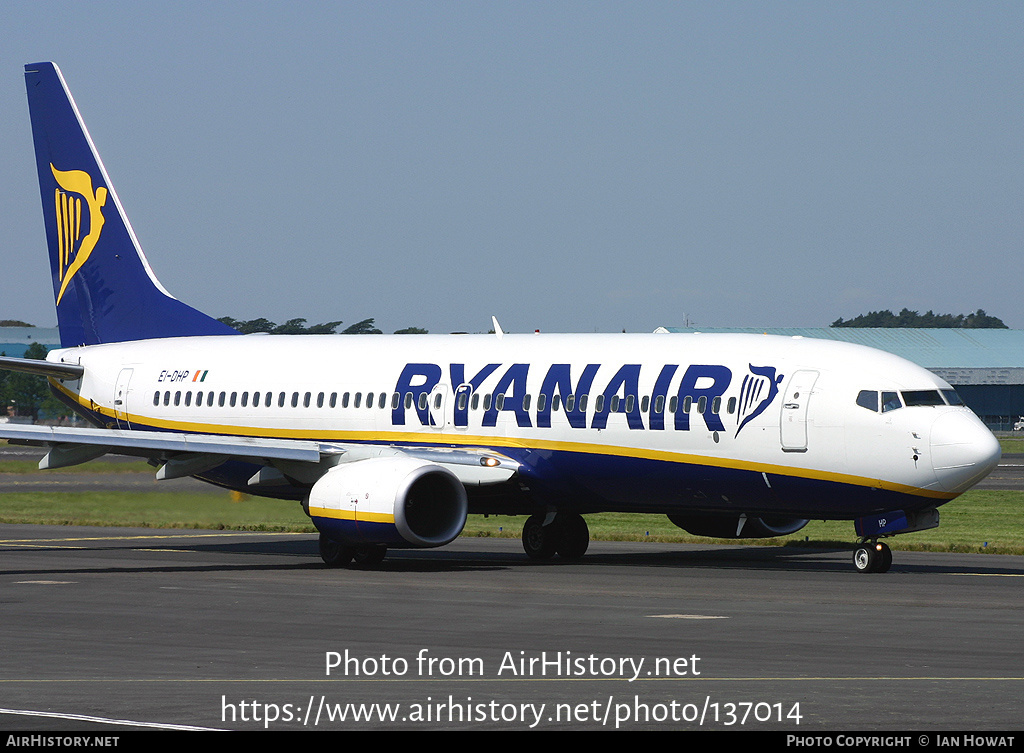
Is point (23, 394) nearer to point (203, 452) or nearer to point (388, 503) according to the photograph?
point (203, 452)

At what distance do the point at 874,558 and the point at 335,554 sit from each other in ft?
33.4

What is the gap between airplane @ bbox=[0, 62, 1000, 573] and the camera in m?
27.8

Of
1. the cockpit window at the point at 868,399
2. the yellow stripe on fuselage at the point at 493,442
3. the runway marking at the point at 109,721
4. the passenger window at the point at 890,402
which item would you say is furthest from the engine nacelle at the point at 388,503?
the runway marking at the point at 109,721

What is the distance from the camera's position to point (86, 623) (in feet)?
70.2

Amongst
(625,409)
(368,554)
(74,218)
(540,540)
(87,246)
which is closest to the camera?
(625,409)

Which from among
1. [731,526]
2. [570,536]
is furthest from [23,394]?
[731,526]

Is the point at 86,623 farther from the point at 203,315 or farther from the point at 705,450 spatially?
the point at 203,315

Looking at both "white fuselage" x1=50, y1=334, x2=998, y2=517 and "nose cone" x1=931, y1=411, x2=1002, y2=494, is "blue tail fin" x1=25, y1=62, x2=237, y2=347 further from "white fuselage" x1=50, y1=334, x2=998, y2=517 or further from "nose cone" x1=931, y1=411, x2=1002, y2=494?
"nose cone" x1=931, y1=411, x2=1002, y2=494

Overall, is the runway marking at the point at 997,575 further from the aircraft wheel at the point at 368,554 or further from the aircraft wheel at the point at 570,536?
the aircraft wheel at the point at 368,554

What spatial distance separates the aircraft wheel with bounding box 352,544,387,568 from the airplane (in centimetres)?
4

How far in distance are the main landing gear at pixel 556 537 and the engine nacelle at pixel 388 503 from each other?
3.35 metres

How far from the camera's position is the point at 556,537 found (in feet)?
109

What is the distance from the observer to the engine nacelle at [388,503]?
29000 mm

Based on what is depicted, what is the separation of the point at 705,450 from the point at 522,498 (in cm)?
435
